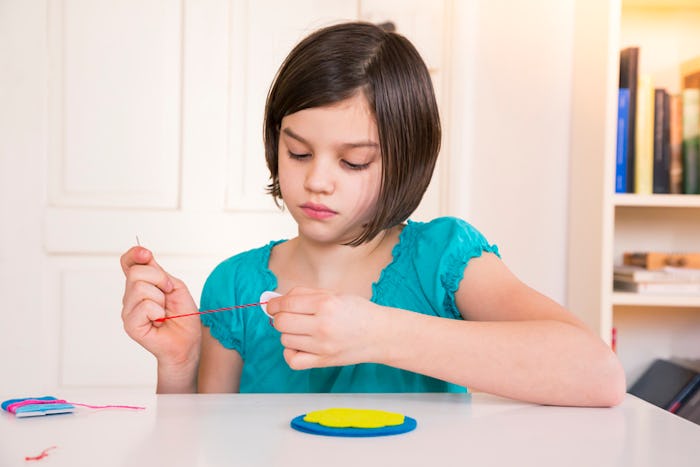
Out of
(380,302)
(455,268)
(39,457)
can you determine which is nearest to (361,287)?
(380,302)

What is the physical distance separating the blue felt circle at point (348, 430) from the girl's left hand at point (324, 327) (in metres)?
0.11

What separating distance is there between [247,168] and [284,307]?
4.70ft

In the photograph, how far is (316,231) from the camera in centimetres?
100

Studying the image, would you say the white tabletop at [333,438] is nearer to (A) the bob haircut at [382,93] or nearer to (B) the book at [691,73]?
(A) the bob haircut at [382,93]

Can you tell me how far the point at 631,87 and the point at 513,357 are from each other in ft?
4.41

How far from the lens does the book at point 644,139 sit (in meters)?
2.01

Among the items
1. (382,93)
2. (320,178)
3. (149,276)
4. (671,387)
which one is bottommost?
(671,387)

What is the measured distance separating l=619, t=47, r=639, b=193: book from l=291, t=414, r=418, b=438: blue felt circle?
4.99 feet

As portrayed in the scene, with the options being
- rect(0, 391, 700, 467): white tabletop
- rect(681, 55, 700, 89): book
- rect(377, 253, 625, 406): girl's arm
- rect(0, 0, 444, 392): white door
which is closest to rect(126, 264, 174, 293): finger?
rect(0, 391, 700, 467): white tabletop

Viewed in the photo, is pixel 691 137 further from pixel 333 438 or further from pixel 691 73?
pixel 333 438

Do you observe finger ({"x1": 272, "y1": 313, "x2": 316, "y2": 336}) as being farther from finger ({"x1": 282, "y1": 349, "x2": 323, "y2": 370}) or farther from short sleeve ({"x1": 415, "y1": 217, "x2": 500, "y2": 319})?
short sleeve ({"x1": 415, "y1": 217, "x2": 500, "y2": 319})

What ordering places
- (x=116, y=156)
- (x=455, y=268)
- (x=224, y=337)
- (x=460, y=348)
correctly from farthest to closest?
(x=116, y=156), (x=224, y=337), (x=455, y=268), (x=460, y=348)

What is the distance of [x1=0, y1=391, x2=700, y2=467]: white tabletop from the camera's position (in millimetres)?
604

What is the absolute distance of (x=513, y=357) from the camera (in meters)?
0.86
